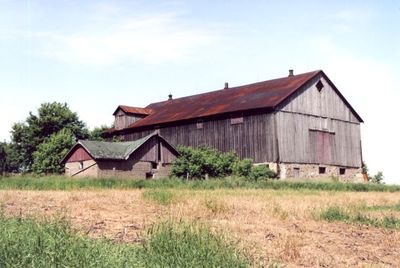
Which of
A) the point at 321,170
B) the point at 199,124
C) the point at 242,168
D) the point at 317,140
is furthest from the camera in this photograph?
the point at 199,124

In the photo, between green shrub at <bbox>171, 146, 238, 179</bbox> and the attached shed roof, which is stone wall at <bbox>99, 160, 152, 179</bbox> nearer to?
the attached shed roof

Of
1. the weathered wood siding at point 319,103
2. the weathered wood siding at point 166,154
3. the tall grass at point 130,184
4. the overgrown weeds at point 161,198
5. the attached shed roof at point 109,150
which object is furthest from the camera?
the weathered wood siding at point 166,154

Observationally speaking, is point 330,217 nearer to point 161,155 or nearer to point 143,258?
point 143,258

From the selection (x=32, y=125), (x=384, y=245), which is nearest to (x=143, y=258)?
(x=384, y=245)

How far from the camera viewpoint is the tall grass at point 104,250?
588 centimetres

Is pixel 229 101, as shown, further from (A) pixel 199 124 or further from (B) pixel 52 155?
(B) pixel 52 155

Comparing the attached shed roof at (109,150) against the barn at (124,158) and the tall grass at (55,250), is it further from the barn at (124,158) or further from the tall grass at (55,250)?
the tall grass at (55,250)

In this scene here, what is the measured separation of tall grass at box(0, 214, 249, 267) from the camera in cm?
588

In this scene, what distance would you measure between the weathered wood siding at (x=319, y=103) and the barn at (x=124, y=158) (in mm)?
9932

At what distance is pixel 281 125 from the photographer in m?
37.8

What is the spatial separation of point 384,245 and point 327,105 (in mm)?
33973

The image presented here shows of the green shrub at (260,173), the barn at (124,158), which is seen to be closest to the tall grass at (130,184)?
the green shrub at (260,173)

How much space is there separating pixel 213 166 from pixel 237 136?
3714 mm

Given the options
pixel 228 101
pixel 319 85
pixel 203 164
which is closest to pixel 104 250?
pixel 203 164
